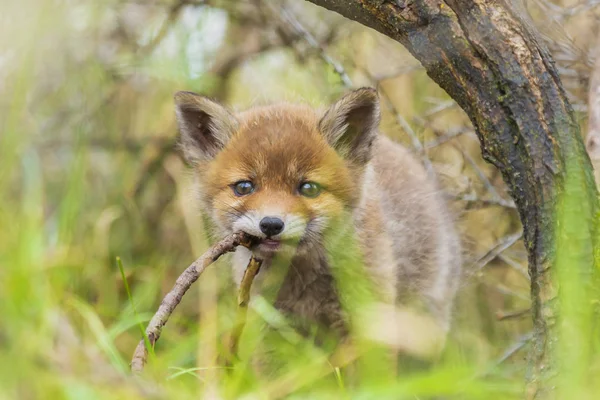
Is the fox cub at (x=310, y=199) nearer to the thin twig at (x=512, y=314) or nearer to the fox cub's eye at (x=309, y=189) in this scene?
the fox cub's eye at (x=309, y=189)

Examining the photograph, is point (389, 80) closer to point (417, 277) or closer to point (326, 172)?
point (417, 277)

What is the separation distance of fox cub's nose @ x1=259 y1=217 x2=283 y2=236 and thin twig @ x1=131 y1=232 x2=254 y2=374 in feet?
0.38

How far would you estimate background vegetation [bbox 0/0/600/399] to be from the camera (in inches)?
136

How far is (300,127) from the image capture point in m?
3.34

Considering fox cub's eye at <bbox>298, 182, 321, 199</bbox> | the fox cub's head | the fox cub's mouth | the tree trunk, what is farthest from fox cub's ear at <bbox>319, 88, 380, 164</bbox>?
the tree trunk

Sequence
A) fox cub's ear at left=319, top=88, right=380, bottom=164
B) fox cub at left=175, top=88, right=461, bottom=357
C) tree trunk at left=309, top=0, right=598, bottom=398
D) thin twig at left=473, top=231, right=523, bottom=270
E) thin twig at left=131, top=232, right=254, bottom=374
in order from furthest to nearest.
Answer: thin twig at left=473, top=231, right=523, bottom=270, fox cub's ear at left=319, top=88, right=380, bottom=164, fox cub at left=175, top=88, right=461, bottom=357, tree trunk at left=309, top=0, right=598, bottom=398, thin twig at left=131, top=232, right=254, bottom=374

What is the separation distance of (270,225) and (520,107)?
1012 mm

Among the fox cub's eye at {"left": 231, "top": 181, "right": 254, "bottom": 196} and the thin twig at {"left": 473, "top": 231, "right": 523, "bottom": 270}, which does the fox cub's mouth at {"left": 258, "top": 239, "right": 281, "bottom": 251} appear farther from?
the thin twig at {"left": 473, "top": 231, "right": 523, "bottom": 270}

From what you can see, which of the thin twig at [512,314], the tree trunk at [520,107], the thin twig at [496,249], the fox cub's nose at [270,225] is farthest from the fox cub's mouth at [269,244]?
the thin twig at [496,249]

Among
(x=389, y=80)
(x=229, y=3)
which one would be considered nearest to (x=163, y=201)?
(x=229, y=3)

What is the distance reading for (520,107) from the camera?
246cm

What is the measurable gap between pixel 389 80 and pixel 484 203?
4.53 feet

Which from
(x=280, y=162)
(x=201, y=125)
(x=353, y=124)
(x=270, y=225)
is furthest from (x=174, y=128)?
(x=270, y=225)

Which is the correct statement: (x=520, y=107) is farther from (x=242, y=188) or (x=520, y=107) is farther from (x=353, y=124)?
(x=242, y=188)
